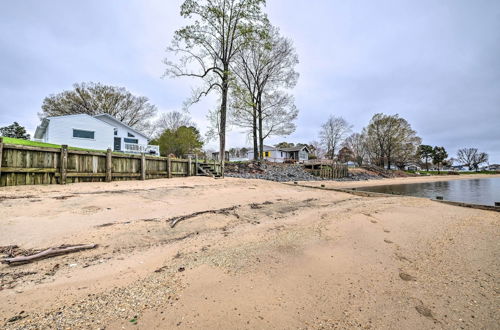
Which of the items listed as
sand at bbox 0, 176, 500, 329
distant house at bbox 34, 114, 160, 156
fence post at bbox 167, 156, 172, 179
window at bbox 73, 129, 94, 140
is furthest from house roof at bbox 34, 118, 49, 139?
sand at bbox 0, 176, 500, 329

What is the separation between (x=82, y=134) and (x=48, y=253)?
79.1 feet

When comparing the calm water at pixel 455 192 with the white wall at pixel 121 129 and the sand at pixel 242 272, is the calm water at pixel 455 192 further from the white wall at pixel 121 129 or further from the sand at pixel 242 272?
the white wall at pixel 121 129

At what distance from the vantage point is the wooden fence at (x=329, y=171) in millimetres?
25234

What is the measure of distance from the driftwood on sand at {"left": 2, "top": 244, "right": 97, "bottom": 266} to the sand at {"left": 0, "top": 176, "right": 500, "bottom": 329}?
92mm

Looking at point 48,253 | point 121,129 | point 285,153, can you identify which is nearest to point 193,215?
point 48,253

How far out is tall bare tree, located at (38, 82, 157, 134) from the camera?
2964 cm

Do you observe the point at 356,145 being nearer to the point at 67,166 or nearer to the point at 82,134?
the point at 82,134

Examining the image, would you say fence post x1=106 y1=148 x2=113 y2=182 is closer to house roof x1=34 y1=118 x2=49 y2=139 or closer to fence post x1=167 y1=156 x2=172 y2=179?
Result: fence post x1=167 y1=156 x2=172 y2=179

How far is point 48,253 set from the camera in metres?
2.64

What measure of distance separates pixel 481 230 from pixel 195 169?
1279cm

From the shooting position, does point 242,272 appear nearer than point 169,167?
Yes

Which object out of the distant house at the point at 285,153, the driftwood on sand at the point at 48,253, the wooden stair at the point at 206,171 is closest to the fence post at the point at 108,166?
the wooden stair at the point at 206,171

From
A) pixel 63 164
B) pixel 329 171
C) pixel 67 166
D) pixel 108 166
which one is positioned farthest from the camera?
pixel 329 171

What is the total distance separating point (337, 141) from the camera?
4831cm
